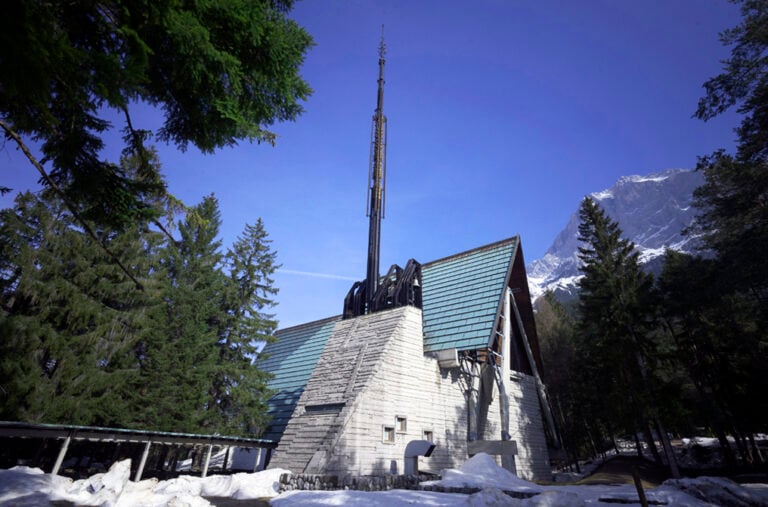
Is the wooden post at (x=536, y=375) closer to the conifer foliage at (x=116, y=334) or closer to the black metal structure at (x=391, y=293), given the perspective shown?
the black metal structure at (x=391, y=293)

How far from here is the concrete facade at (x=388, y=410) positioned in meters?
14.1

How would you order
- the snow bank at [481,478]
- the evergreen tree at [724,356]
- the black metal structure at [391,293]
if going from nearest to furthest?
the snow bank at [481,478] < the black metal structure at [391,293] < the evergreen tree at [724,356]

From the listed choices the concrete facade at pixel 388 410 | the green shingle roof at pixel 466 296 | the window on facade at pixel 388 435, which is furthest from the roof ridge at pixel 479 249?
the window on facade at pixel 388 435

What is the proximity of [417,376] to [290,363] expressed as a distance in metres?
11.2

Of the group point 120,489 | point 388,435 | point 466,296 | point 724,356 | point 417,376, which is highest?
point 466,296

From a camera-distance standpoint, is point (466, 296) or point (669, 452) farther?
point (466, 296)

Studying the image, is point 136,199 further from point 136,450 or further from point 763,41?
point 136,450

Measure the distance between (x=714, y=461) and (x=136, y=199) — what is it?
126 feet

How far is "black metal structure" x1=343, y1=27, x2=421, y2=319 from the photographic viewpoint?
20359mm

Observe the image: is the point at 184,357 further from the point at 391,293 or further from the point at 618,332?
the point at 618,332

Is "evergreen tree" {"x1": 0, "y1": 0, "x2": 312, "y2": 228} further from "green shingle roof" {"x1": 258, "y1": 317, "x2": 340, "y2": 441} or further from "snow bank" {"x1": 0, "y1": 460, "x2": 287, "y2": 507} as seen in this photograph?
"green shingle roof" {"x1": 258, "y1": 317, "x2": 340, "y2": 441}

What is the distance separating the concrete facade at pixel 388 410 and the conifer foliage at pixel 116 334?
5.21 meters

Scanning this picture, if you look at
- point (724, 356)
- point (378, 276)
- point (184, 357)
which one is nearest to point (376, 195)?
point (378, 276)

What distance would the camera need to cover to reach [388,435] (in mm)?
15156
